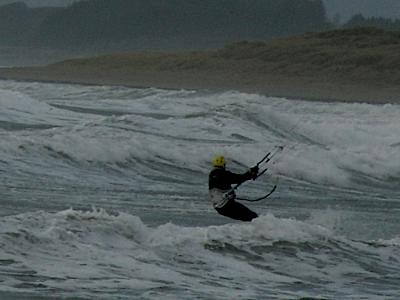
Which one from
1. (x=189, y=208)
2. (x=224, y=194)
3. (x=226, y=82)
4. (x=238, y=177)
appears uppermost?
(x=226, y=82)

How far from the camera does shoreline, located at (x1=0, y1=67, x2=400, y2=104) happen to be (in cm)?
5381

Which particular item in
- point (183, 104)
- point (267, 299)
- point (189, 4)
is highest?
point (189, 4)

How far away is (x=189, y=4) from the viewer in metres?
115

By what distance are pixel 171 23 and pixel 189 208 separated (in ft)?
316

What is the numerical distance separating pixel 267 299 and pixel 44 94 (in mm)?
38304

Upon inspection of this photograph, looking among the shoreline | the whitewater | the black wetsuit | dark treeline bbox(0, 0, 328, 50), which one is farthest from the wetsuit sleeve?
dark treeline bbox(0, 0, 328, 50)

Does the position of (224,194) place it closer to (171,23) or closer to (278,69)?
(278,69)

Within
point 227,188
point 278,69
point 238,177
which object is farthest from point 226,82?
point 238,177

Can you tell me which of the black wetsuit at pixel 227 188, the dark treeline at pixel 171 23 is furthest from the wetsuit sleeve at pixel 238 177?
the dark treeline at pixel 171 23

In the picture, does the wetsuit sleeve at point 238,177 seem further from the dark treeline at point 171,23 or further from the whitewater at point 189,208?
the dark treeline at point 171,23

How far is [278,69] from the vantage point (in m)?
64.8

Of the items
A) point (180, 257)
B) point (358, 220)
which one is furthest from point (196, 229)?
point (358, 220)

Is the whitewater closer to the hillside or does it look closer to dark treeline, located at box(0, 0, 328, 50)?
the hillside

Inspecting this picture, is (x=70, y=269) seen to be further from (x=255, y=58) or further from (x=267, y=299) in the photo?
(x=255, y=58)
